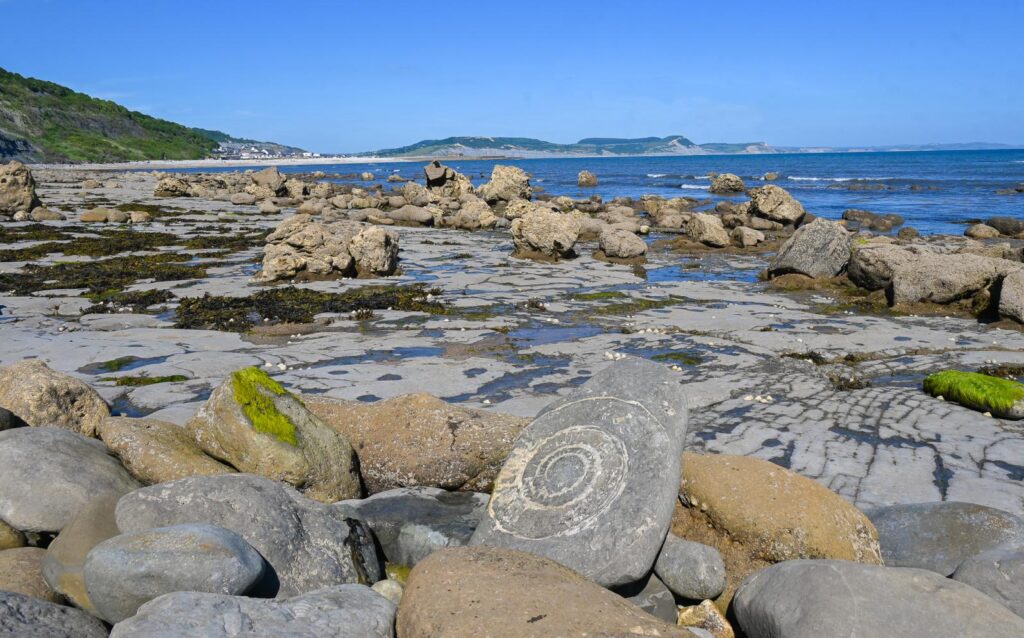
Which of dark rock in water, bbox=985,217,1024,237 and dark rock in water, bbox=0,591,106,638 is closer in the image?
dark rock in water, bbox=0,591,106,638

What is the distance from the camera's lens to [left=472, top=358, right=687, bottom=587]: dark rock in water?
4.44 metres

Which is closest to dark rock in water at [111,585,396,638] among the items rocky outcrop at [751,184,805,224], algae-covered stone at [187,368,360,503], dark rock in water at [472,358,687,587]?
dark rock in water at [472,358,687,587]

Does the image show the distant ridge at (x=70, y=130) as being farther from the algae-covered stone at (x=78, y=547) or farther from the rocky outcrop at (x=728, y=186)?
the algae-covered stone at (x=78, y=547)

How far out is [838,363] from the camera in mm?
9938

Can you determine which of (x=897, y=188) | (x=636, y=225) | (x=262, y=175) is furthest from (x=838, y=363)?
(x=897, y=188)

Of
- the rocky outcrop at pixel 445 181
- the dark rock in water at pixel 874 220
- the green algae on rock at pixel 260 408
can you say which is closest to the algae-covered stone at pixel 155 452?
the green algae on rock at pixel 260 408

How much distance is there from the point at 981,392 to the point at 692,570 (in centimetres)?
514

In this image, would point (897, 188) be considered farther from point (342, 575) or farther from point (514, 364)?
point (342, 575)

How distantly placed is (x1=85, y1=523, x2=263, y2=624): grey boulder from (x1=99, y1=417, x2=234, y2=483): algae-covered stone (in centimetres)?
147

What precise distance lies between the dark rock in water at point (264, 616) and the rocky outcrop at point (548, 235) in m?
16.5

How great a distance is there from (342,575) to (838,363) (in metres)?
7.51

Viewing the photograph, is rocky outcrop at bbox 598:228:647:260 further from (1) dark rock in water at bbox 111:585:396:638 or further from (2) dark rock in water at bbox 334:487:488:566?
(1) dark rock in water at bbox 111:585:396:638

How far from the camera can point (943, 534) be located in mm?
5098

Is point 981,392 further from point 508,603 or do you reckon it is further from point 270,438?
point 270,438
